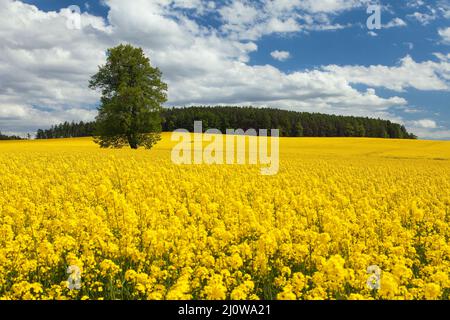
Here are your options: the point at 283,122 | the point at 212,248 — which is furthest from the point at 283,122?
the point at 212,248

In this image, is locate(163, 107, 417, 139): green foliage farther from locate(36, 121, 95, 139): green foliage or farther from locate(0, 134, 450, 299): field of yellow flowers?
locate(0, 134, 450, 299): field of yellow flowers

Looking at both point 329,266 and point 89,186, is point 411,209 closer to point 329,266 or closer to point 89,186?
point 329,266

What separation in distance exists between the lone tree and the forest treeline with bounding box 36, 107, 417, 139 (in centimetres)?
5135

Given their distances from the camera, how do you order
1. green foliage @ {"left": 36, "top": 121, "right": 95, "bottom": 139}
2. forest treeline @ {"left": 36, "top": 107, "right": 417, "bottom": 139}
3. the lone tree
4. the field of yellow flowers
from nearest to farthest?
1. the field of yellow flowers
2. the lone tree
3. forest treeline @ {"left": 36, "top": 107, "right": 417, "bottom": 139}
4. green foliage @ {"left": 36, "top": 121, "right": 95, "bottom": 139}

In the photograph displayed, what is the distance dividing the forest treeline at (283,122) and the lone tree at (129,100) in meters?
51.3

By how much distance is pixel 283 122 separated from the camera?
103688mm

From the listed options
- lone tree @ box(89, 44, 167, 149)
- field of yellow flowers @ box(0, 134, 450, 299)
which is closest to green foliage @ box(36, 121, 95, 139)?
lone tree @ box(89, 44, 167, 149)

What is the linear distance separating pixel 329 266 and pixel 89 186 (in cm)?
1079

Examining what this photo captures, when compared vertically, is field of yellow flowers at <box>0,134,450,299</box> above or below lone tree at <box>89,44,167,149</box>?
below

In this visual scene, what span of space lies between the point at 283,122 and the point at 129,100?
64.5 metres

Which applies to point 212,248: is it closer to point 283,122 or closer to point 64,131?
point 283,122

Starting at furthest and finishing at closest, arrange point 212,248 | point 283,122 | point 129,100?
1. point 283,122
2. point 129,100
3. point 212,248

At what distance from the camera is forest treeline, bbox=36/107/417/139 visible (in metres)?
99.5
